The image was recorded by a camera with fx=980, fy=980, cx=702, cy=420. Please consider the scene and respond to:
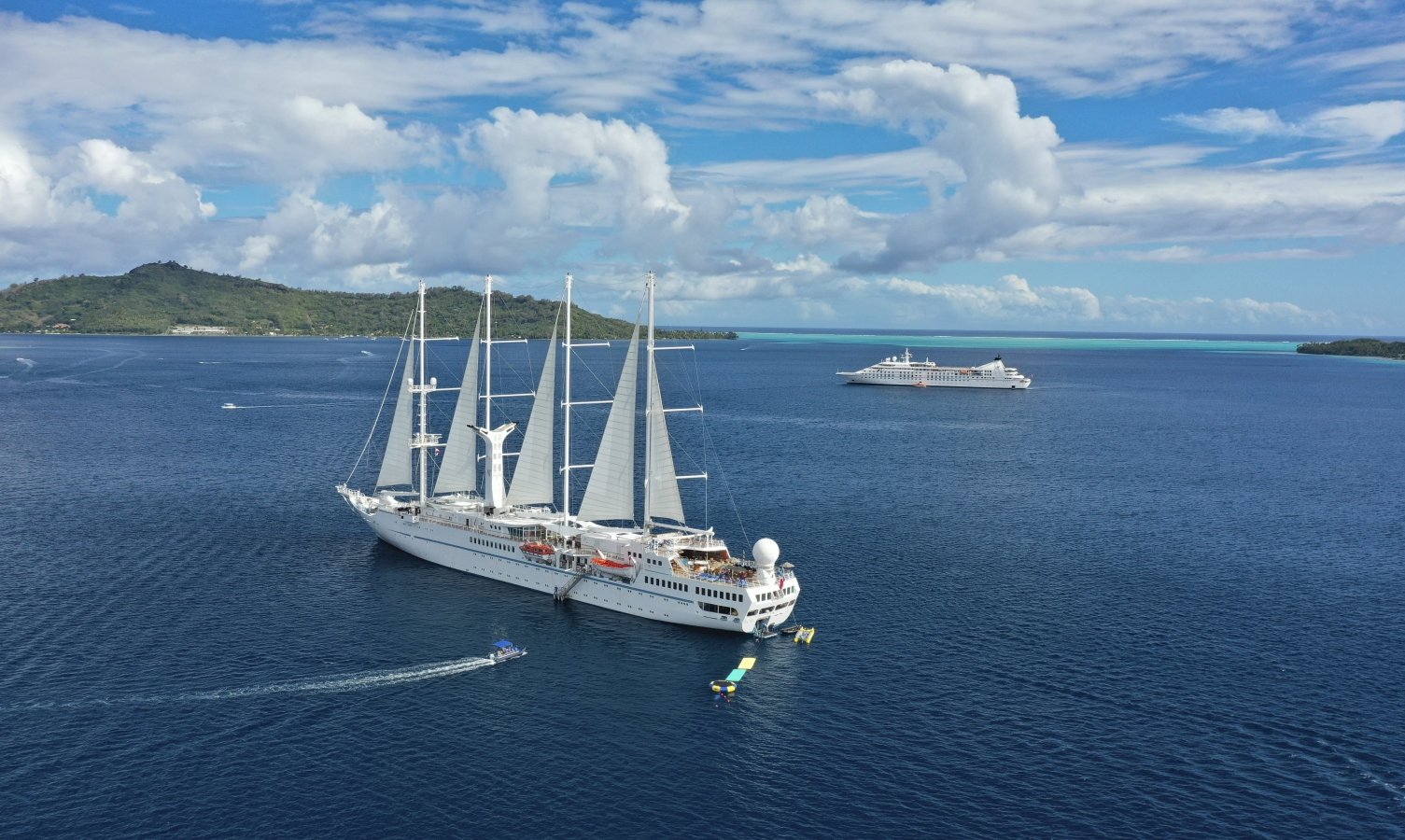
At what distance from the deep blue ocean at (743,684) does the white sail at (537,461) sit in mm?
9610

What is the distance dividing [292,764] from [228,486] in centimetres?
7859

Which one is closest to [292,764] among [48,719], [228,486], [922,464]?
[48,719]

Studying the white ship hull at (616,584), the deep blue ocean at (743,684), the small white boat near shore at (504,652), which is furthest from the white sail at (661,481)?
the small white boat near shore at (504,652)

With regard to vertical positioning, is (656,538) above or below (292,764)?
above

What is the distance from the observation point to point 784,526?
345ft

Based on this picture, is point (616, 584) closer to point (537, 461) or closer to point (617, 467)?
point (617, 467)

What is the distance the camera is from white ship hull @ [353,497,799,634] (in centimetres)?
7419

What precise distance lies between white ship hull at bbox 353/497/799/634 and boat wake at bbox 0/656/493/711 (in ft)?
46.7

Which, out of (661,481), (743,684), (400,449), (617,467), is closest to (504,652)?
(743,684)

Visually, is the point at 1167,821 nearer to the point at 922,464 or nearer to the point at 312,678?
the point at 312,678

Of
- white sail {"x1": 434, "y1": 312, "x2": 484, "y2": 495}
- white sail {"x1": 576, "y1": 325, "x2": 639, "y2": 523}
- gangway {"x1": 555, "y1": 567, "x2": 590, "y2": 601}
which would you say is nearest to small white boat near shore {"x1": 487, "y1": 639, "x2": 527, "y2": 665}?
gangway {"x1": 555, "y1": 567, "x2": 590, "y2": 601}

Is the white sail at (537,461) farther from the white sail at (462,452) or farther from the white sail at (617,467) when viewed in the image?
the white sail at (462,452)

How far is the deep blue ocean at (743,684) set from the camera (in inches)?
1967

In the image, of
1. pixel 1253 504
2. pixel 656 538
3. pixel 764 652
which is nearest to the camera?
pixel 764 652
